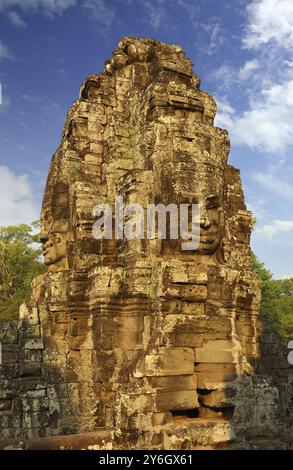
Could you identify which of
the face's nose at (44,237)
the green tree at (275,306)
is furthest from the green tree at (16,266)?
the face's nose at (44,237)

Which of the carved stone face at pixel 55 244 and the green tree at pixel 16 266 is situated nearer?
the carved stone face at pixel 55 244

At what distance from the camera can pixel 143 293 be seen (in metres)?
6.84

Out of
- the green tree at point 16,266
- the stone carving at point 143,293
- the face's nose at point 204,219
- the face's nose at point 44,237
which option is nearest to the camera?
the stone carving at point 143,293

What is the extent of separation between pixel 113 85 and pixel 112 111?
62 centimetres

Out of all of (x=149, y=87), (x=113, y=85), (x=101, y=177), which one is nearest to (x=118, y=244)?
(x=101, y=177)

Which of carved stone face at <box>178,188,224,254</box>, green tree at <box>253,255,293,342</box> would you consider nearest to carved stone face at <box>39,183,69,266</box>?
carved stone face at <box>178,188,224,254</box>

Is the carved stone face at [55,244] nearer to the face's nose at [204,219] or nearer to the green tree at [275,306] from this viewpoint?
the face's nose at [204,219]

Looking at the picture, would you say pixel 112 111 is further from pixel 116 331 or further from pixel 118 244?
pixel 116 331

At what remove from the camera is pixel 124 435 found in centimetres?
560

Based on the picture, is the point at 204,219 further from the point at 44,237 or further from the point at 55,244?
the point at 44,237

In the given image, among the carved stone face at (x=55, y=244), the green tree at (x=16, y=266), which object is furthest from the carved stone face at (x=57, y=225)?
the green tree at (x=16, y=266)

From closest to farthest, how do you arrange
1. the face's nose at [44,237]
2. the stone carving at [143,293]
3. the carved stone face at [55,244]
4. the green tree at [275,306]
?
the stone carving at [143,293], the carved stone face at [55,244], the face's nose at [44,237], the green tree at [275,306]

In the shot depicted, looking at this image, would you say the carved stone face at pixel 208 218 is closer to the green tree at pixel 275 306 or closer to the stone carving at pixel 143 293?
the stone carving at pixel 143 293

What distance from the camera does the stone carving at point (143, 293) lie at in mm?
6008
